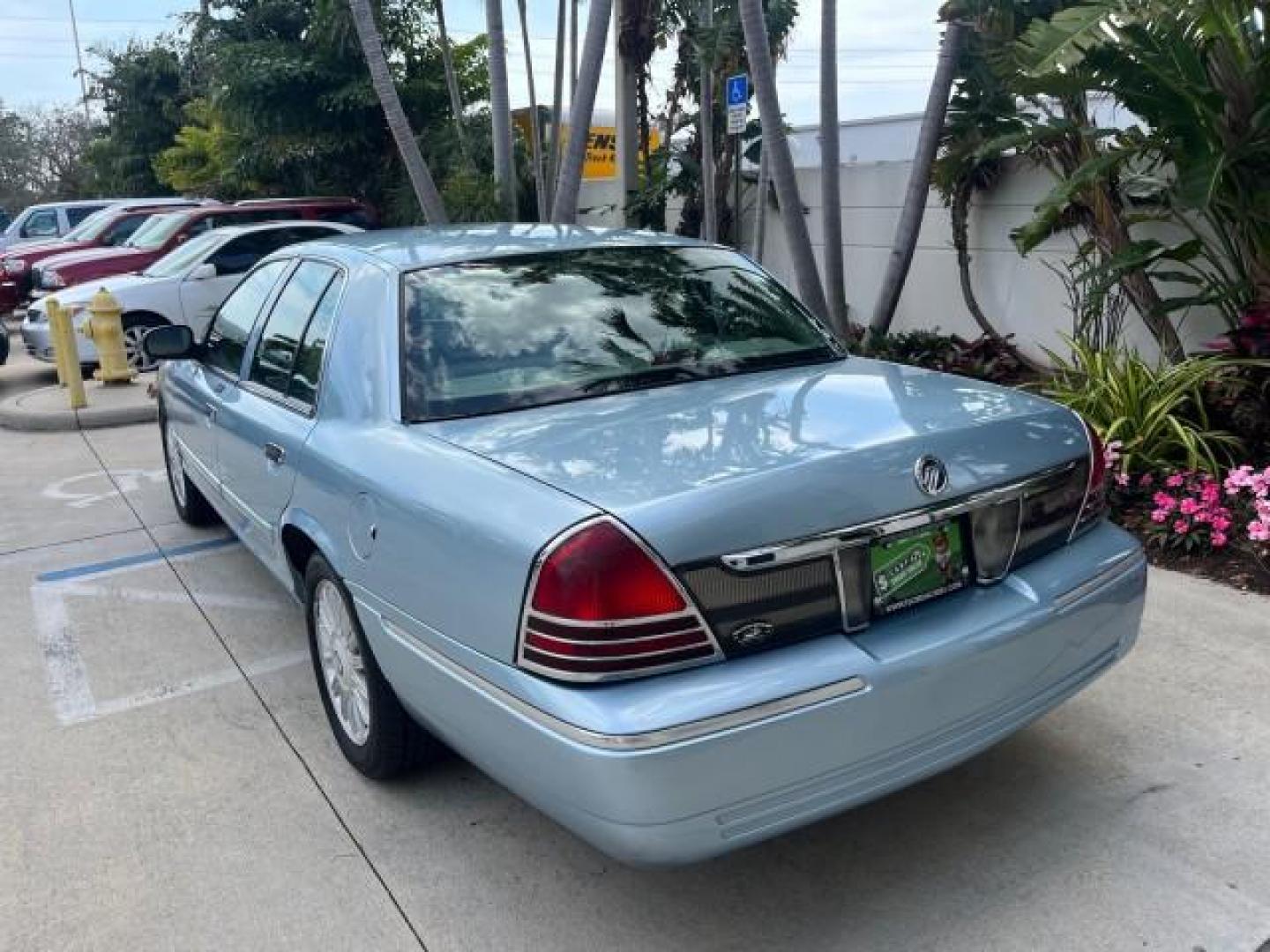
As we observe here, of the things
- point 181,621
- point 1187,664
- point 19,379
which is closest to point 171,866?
point 181,621

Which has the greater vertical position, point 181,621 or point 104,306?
point 104,306

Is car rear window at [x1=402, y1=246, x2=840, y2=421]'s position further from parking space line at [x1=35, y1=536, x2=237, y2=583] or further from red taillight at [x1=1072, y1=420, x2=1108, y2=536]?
parking space line at [x1=35, y1=536, x2=237, y2=583]

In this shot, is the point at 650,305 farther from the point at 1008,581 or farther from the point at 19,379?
the point at 19,379

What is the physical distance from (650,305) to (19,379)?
1129 cm

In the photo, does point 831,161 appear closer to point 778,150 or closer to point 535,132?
point 778,150

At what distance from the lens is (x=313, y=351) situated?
375 centimetres

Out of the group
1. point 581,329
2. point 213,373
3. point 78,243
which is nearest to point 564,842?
point 581,329

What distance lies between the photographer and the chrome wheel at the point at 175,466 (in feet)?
19.4

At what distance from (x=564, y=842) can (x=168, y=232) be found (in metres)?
12.3

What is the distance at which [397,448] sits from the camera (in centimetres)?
300

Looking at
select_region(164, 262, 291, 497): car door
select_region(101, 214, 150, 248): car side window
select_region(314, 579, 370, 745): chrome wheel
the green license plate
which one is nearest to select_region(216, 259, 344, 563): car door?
select_region(164, 262, 291, 497): car door

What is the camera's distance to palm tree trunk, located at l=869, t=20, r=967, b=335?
24.7ft

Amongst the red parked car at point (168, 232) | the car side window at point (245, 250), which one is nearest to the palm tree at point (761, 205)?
the car side window at point (245, 250)

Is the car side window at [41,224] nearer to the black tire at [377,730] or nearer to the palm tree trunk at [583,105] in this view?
the palm tree trunk at [583,105]
